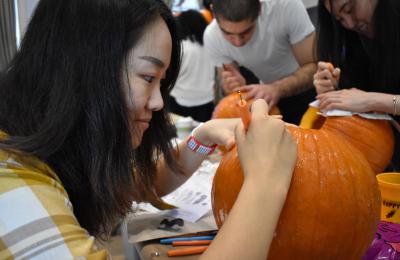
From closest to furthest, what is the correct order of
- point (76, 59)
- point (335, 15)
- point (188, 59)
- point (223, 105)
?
point (76, 59) → point (335, 15) → point (223, 105) → point (188, 59)

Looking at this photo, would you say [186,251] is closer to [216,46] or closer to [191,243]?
[191,243]

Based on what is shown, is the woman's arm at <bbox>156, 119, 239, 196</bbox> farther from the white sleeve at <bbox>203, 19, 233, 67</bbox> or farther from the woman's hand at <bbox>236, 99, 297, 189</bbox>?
the white sleeve at <bbox>203, 19, 233, 67</bbox>

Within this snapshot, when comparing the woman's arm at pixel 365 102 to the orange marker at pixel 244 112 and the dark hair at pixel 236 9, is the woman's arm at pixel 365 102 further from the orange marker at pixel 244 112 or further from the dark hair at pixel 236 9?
the dark hair at pixel 236 9

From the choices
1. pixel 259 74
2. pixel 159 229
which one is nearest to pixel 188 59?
pixel 259 74

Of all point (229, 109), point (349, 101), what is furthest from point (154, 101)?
point (229, 109)

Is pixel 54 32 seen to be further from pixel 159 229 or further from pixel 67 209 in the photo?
pixel 159 229

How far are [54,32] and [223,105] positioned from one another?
35.4 inches

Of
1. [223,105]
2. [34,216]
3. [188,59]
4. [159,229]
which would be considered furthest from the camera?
[188,59]

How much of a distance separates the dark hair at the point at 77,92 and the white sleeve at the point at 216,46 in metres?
1.22

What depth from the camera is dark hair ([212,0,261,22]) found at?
5.13 ft

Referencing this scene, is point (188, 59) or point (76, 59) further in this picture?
point (188, 59)

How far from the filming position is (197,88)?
346 cm

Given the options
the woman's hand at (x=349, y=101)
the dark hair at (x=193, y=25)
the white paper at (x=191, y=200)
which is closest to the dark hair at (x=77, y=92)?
the white paper at (x=191, y=200)

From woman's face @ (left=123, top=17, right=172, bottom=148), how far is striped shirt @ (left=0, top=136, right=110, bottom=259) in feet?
0.67
